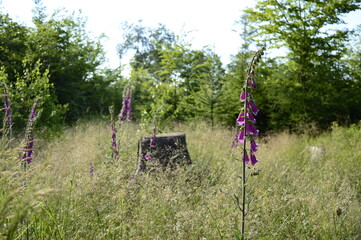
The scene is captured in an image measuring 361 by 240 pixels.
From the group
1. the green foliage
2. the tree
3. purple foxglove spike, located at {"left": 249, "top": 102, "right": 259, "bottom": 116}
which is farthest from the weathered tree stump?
the tree

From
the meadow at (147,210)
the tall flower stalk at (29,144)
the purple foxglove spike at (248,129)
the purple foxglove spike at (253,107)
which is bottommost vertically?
the meadow at (147,210)

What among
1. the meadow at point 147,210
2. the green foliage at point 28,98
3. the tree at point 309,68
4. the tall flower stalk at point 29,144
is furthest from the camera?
the tree at point 309,68

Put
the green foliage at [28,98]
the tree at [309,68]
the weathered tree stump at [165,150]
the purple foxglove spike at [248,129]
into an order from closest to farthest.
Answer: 1. the purple foxglove spike at [248,129]
2. the weathered tree stump at [165,150]
3. the green foliage at [28,98]
4. the tree at [309,68]

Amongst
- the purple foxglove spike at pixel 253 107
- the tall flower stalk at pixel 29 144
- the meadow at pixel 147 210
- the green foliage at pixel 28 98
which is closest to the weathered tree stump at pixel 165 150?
the meadow at pixel 147 210

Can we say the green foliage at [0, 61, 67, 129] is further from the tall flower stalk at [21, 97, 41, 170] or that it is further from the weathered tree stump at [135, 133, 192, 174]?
the tall flower stalk at [21, 97, 41, 170]

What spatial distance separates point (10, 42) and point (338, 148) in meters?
11.8

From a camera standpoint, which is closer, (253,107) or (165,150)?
(253,107)

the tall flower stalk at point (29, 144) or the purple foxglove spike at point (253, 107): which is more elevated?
the purple foxglove spike at point (253, 107)

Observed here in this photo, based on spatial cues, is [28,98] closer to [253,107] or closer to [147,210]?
[147,210]

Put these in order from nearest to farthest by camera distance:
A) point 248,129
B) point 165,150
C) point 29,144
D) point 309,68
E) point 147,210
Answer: point 248,129, point 147,210, point 29,144, point 165,150, point 309,68

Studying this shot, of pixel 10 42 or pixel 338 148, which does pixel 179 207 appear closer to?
pixel 338 148

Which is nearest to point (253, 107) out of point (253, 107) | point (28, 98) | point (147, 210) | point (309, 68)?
point (253, 107)

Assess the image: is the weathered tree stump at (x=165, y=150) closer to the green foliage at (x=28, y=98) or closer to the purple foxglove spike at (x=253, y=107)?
the purple foxglove spike at (x=253, y=107)

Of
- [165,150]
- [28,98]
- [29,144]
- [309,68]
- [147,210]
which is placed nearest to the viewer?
[147,210]
